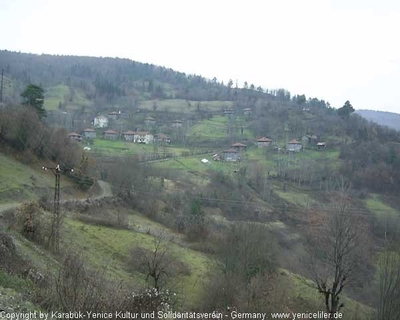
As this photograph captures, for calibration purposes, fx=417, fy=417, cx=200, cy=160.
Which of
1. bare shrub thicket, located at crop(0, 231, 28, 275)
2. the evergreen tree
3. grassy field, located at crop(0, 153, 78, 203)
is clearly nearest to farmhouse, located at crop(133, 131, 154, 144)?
the evergreen tree

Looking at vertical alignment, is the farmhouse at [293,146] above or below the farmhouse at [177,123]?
below

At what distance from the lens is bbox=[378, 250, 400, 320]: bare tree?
17234mm

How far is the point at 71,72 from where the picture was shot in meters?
162

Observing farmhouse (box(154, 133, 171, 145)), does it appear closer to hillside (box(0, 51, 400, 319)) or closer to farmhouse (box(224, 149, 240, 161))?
hillside (box(0, 51, 400, 319))

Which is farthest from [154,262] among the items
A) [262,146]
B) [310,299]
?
[262,146]

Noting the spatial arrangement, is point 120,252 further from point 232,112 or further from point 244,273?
point 232,112

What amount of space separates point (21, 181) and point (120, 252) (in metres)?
12.1

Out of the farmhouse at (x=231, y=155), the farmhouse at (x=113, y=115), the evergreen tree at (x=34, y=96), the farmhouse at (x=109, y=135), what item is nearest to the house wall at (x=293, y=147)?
the farmhouse at (x=231, y=155)

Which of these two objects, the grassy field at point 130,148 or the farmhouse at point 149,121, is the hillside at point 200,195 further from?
the grassy field at point 130,148

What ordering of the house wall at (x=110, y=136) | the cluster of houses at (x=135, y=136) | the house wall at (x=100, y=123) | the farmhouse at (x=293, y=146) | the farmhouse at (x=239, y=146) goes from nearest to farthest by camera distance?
the farmhouse at (x=239, y=146) → the cluster of houses at (x=135, y=136) → the farmhouse at (x=293, y=146) → the house wall at (x=110, y=136) → the house wall at (x=100, y=123)

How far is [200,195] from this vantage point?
1965 inches

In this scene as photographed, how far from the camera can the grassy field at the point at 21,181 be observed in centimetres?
2976

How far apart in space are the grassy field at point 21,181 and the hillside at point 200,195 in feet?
0.49

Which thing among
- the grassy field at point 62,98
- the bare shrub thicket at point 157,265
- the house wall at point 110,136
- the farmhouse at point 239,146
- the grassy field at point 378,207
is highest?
the grassy field at point 62,98
